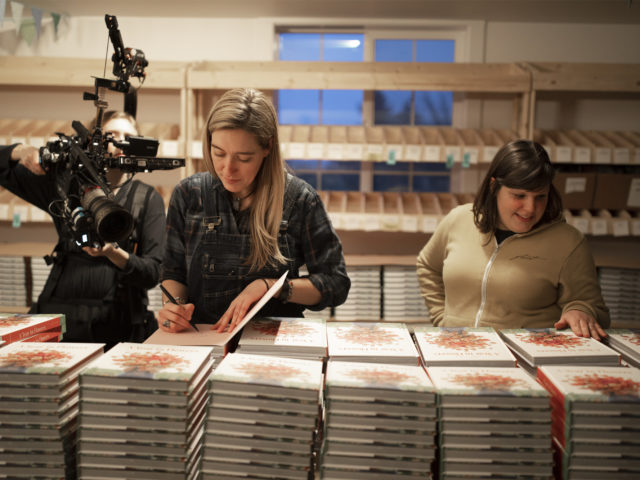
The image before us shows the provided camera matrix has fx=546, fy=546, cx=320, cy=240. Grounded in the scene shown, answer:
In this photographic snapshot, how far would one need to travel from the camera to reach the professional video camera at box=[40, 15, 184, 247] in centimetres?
125

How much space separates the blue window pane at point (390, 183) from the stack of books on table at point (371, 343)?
8.96 ft

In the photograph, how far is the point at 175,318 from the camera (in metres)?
1.38

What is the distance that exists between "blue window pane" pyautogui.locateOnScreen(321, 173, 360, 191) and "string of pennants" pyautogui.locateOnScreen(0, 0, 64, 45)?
2.18m

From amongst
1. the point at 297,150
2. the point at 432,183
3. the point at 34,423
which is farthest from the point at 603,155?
the point at 34,423

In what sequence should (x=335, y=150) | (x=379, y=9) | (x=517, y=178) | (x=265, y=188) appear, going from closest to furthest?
(x=265, y=188) < (x=517, y=178) < (x=335, y=150) < (x=379, y=9)

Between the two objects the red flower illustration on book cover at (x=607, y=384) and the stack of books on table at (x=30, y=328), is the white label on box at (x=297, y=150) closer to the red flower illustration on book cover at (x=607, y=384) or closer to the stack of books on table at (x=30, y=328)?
the stack of books on table at (x=30, y=328)

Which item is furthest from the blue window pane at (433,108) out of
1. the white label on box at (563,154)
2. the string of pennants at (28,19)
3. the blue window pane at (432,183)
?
the string of pennants at (28,19)

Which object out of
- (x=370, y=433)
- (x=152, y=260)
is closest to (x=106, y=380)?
(x=370, y=433)

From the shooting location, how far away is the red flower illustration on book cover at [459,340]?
125 centimetres

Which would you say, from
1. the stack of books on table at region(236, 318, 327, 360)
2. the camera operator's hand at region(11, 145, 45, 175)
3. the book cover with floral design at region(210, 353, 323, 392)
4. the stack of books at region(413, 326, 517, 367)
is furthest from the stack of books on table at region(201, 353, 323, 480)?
the camera operator's hand at region(11, 145, 45, 175)

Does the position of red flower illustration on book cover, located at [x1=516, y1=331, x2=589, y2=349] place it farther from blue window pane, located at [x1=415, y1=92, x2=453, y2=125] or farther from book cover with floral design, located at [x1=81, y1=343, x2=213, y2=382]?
blue window pane, located at [x1=415, y1=92, x2=453, y2=125]

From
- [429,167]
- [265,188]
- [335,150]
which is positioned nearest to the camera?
[265,188]

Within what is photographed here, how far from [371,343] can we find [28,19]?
12.5 feet

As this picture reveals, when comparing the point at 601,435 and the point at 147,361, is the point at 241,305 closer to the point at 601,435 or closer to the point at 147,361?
the point at 147,361
